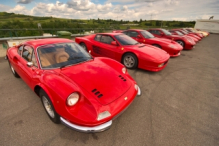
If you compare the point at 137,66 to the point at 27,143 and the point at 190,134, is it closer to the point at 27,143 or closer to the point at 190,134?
the point at 190,134

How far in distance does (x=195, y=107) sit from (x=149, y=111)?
1159mm

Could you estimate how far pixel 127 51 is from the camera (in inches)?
174

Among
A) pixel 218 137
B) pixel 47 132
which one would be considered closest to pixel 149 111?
pixel 218 137

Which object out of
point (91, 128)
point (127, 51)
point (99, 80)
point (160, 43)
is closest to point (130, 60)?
point (127, 51)

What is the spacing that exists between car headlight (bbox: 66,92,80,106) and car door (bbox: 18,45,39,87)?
3.43 ft

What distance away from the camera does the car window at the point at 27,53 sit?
2625mm

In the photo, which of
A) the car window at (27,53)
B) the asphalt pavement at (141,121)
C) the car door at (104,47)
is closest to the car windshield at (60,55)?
the car window at (27,53)

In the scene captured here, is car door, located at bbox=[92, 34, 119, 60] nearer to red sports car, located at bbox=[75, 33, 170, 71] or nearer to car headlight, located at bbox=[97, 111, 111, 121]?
red sports car, located at bbox=[75, 33, 170, 71]

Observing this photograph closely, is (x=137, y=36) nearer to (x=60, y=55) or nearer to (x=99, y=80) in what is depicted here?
(x=60, y=55)

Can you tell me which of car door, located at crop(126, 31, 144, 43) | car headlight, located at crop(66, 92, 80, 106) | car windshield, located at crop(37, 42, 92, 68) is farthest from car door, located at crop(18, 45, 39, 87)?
car door, located at crop(126, 31, 144, 43)

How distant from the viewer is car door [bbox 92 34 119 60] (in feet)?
15.5

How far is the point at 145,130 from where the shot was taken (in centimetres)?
199

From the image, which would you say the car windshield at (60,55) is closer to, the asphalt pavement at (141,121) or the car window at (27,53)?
the car window at (27,53)

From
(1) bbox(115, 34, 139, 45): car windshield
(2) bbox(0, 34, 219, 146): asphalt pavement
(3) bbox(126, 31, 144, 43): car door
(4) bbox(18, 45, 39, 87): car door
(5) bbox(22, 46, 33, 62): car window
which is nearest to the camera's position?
(2) bbox(0, 34, 219, 146): asphalt pavement
